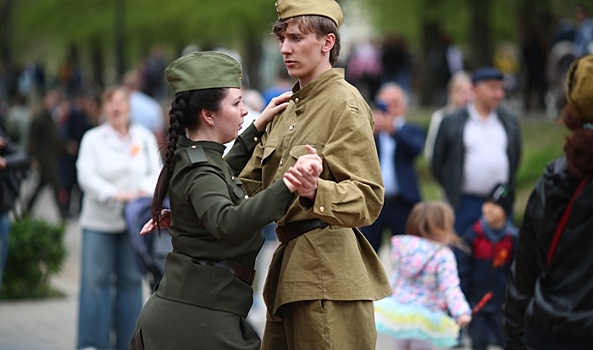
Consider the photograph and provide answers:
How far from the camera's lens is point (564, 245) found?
4.08m

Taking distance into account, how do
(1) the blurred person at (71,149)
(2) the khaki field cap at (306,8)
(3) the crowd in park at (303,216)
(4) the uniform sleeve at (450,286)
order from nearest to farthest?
1. (3) the crowd in park at (303,216)
2. (2) the khaki field cap at (306,8)
3. (4) the uniform sleeve at (450,286)
4. (1) the blurred person at (71,149)

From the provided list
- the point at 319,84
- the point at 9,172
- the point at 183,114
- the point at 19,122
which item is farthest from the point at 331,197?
the point at 19,122

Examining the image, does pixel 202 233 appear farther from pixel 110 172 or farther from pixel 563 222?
pixel 110 172

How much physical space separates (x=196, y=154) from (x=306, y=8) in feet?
2.52

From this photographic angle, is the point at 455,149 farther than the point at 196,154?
Yes

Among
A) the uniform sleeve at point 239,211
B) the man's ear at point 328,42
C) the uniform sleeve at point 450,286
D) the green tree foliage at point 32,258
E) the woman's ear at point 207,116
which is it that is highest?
the man's ear at point 328,42

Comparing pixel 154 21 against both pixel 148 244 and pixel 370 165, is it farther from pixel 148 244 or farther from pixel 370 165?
pixel 370 165

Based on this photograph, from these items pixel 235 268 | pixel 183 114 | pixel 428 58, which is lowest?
pixel 235 268

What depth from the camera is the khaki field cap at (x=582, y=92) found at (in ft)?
13.8

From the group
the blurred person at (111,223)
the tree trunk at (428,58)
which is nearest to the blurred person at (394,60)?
the tree trunk at (428,58)

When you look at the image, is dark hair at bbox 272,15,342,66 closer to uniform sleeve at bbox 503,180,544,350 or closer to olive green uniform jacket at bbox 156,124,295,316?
olive green uniform jacket at bbox 156,124,295,316

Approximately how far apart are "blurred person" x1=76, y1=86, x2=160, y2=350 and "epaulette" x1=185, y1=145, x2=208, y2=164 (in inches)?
126

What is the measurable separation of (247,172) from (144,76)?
23.4 meters

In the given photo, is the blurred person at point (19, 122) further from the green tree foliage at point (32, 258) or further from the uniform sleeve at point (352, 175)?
the uniform sleeve at point (352, 175)
